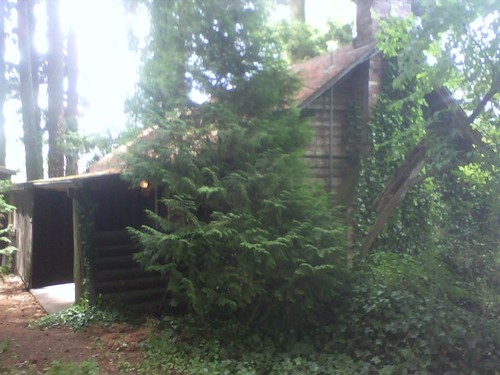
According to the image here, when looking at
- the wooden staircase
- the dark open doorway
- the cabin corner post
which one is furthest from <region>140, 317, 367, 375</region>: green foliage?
the dark open doorway

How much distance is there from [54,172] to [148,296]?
9.77m

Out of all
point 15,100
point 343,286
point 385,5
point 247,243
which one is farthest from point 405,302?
point 15,100

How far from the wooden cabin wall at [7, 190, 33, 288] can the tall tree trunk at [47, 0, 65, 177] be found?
2430mm

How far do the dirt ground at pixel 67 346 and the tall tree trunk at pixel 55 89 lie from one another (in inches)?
353

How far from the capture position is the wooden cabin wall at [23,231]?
12755 mm

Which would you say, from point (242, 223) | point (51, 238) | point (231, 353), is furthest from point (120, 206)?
point (231, 353)

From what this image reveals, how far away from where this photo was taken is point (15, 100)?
21.4 metres

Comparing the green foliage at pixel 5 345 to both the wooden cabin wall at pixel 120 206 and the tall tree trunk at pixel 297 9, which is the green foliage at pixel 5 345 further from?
the tall tree trunk at pixel 297 9

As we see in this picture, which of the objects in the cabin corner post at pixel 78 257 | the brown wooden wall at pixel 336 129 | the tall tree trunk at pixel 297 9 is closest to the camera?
the cabin corner post at pixel 78 257

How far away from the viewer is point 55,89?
714 inches

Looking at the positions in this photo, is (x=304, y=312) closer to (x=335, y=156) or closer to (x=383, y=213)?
(x=383, y=213)

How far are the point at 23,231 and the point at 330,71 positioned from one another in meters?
9.20

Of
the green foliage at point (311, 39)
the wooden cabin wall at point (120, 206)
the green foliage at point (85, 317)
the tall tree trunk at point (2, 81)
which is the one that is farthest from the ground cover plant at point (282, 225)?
the tall tree trunk at point (2, 81)

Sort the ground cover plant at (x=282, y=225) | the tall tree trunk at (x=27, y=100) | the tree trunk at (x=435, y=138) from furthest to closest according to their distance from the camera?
the tall tree trunk at (x=27, y=100)
the tree trunk at (x=435, y=138)
the ground cover plant at (x=282, y=225)
